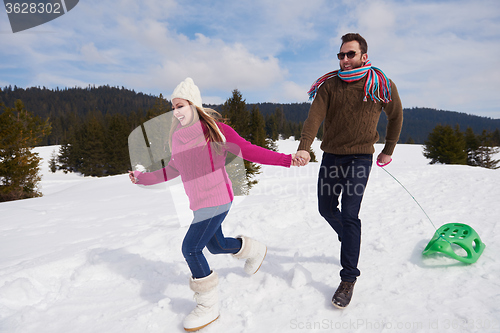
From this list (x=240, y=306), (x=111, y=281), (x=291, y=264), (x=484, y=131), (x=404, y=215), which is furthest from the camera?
(x=484, y=131)

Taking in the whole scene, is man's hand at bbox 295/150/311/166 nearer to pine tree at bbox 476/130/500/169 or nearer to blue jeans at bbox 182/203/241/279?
blue jeans at bbox 182/203/241/279

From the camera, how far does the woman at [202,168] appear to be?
7.77 feet

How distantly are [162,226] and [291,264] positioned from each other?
2.55 m

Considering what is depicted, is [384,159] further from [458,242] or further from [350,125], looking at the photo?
[458,242]

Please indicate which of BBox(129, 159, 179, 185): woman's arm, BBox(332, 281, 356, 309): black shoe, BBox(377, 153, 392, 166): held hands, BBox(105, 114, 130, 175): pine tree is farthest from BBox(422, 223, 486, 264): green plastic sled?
BBox(105, 114, 130, 175): pine tree

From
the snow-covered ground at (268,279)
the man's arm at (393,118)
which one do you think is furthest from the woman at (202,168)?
the man's arm at (393,118)

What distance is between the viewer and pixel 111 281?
3.12m

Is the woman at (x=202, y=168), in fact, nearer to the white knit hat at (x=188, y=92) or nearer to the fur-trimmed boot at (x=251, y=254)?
the white knit hat at (x=188, y=92)

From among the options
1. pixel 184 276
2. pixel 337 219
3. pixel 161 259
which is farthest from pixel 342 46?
pixel 161 259

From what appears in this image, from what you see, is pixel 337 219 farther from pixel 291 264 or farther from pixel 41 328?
pixel 41 328

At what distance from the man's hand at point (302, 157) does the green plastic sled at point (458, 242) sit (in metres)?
1.78

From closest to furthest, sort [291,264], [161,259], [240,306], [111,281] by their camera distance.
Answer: [240,306] < [111,281] < [291,264] < [161,259]

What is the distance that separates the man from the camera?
2604 mm

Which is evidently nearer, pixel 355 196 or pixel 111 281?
pixel 355 196
